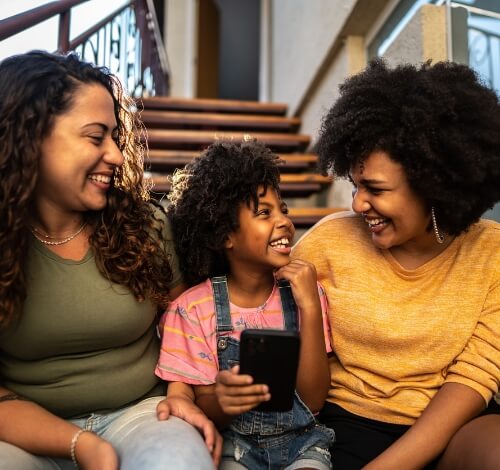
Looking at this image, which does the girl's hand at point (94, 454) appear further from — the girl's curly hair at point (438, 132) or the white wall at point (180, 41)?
the white wall at point (180, 41)

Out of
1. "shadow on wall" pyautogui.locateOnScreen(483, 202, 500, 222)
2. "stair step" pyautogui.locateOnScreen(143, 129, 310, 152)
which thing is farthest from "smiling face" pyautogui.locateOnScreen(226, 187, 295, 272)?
"stair step" pyautogui.locateOnScreen(143, 129, 310, 152)

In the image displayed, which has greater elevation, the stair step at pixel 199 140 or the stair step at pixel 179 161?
the stair step at pixel 199 140

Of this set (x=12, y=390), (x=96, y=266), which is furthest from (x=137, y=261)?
(x=12, y=390)

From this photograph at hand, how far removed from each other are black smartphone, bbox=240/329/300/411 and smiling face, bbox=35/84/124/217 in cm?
57

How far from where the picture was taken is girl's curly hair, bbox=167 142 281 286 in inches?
61.3

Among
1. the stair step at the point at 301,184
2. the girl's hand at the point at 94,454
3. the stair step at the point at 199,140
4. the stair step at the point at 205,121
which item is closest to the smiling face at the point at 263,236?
the girl's hand at the point at 94,454

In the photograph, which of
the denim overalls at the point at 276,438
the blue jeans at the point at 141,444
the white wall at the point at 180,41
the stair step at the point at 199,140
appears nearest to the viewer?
the blue jeans at the point at 141,444

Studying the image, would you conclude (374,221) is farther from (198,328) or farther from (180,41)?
(180,41)

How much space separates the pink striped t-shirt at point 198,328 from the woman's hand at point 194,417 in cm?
10

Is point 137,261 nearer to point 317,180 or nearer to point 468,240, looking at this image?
point 468,240

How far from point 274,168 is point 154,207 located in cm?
40

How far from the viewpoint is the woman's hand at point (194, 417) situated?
A: 4.00ft

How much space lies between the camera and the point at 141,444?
111 cm

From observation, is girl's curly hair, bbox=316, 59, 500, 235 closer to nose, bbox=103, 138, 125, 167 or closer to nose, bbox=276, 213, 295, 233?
nose, bbox=276, 213, 295, 233
